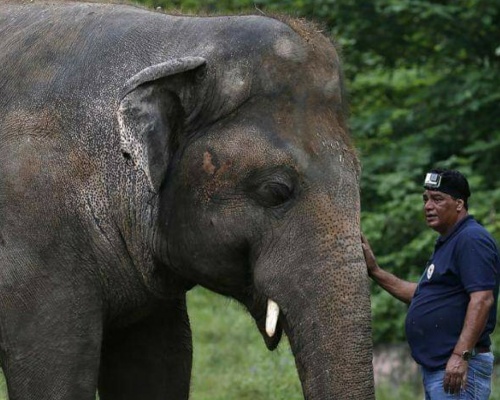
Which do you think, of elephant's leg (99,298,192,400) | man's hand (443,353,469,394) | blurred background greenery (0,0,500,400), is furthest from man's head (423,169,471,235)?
blurred background greenery (0,0,500,400)

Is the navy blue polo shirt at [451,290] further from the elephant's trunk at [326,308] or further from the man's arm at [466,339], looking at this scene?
the elephant's trunk at [326,308]

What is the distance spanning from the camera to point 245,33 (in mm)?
6180

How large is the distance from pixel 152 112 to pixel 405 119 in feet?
21.9

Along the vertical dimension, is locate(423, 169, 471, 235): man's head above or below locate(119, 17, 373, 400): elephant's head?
below

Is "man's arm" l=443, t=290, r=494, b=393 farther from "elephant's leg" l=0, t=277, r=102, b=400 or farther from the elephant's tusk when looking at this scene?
"elephant's leg" l=0, t=277, r=102, b=400

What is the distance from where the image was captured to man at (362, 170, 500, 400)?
692 cm

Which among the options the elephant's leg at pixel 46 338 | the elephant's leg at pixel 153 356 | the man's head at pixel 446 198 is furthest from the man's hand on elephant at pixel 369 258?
the elephant's leg at pixel 46 338

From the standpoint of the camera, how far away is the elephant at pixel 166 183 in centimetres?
594

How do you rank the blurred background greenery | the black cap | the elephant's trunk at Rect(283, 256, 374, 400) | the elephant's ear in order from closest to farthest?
the elephant's trunk at Rect(283, 256, 374, 400), the elephant's ear, the black cap, the blurred background greenery

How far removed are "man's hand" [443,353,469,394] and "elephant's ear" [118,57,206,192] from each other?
1.72 metres

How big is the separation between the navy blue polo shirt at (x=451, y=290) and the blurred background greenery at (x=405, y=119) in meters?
3.64

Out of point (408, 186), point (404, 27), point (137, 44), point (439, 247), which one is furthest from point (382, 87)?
point (137, 44)

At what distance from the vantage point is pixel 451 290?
7.10 meters

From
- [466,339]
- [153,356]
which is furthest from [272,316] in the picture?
[466,339]
